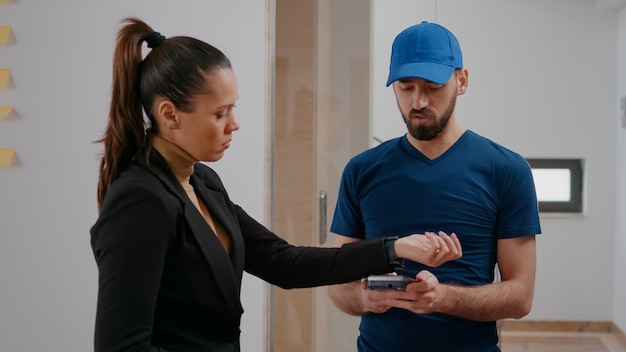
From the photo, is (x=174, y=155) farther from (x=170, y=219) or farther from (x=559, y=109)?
(x=559, y=109)

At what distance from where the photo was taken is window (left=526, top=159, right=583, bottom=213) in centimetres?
247

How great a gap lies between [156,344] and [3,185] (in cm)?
202

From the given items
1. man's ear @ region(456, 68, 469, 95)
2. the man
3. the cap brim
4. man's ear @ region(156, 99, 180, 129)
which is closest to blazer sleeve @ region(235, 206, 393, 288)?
the man

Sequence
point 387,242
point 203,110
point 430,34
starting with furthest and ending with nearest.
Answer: point 430,34, point 387,242, point 203,110

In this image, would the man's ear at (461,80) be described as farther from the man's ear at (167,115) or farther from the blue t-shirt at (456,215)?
the man's ear at (167,115)

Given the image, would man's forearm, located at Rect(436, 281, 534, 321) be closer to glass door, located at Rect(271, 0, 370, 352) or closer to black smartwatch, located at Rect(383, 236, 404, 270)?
black smartwatch, located at Rect(383, 236, 404, 270)

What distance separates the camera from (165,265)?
1.18 m

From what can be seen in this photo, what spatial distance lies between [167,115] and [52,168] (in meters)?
1.84

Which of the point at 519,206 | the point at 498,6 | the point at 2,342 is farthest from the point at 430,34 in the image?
the point at 2,342

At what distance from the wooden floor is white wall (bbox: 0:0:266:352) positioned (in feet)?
5.46

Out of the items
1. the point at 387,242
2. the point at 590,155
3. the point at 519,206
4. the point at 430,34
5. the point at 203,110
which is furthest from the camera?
the point at 590,155

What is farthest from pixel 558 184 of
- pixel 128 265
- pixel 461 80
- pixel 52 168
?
pixel 52 168

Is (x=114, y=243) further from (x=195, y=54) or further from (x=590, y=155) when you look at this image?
(x=590, y=155)

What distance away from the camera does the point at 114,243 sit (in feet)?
3.60
